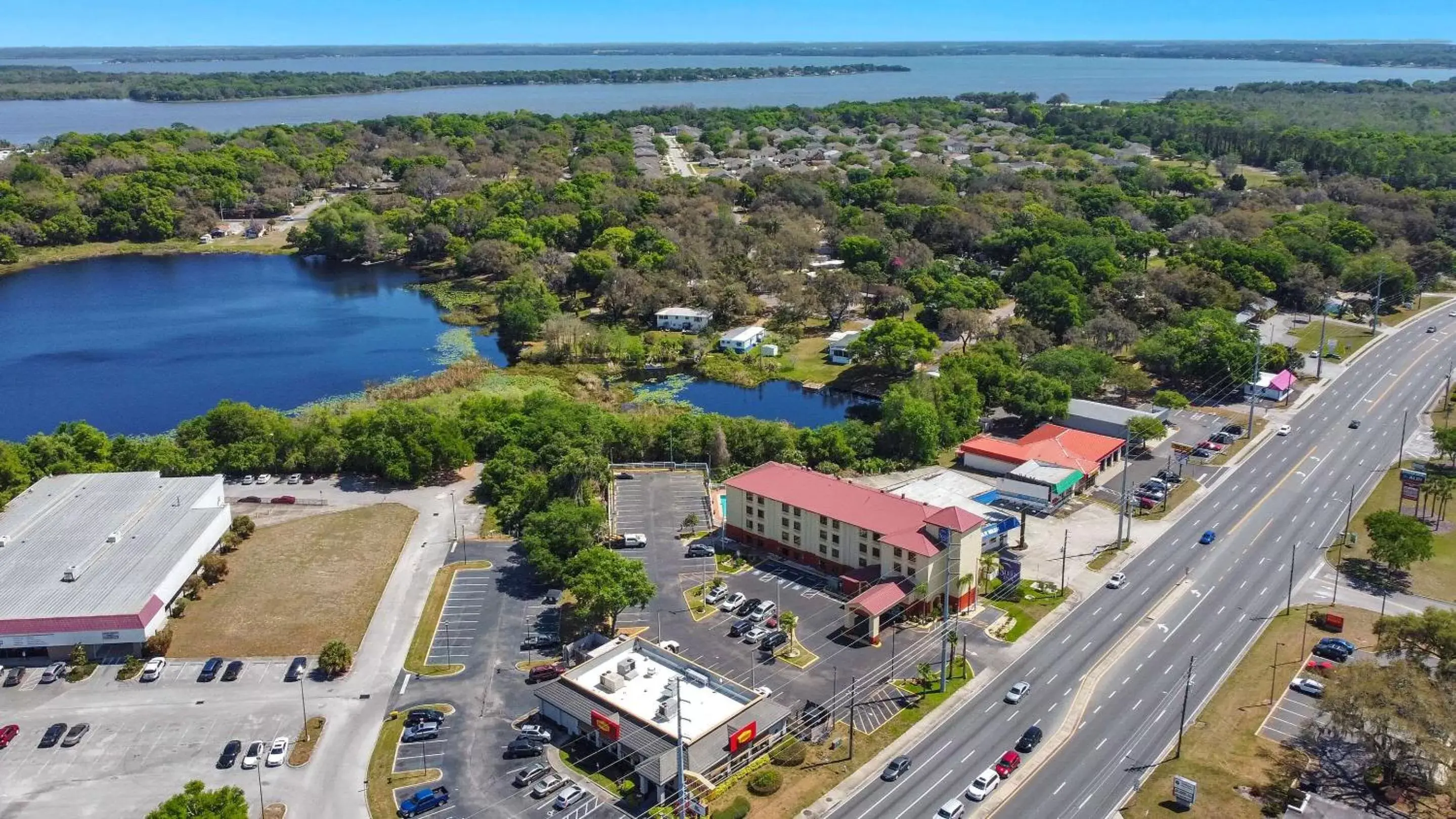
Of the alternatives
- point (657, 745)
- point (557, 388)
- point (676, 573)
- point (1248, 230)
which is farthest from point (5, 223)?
point (1248, 230)

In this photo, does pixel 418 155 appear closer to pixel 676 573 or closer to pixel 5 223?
pixel 5 223

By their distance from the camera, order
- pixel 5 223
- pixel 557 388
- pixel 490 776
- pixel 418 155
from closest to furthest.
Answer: pixel 490 776 < pixel 557 388 < pixel 5 223 < pixel 418 155

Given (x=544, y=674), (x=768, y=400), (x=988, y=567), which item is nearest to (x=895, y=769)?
(x=544, y=674)

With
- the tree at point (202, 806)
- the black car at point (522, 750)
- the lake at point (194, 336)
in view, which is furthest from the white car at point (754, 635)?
the lake at point (194, 336)

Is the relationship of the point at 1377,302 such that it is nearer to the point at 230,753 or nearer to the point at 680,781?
the point at 680,781

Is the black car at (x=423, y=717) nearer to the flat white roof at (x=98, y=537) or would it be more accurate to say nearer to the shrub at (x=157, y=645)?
the shrub at (x=157, y=645)

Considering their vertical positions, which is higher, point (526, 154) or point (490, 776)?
point (526, 154)
